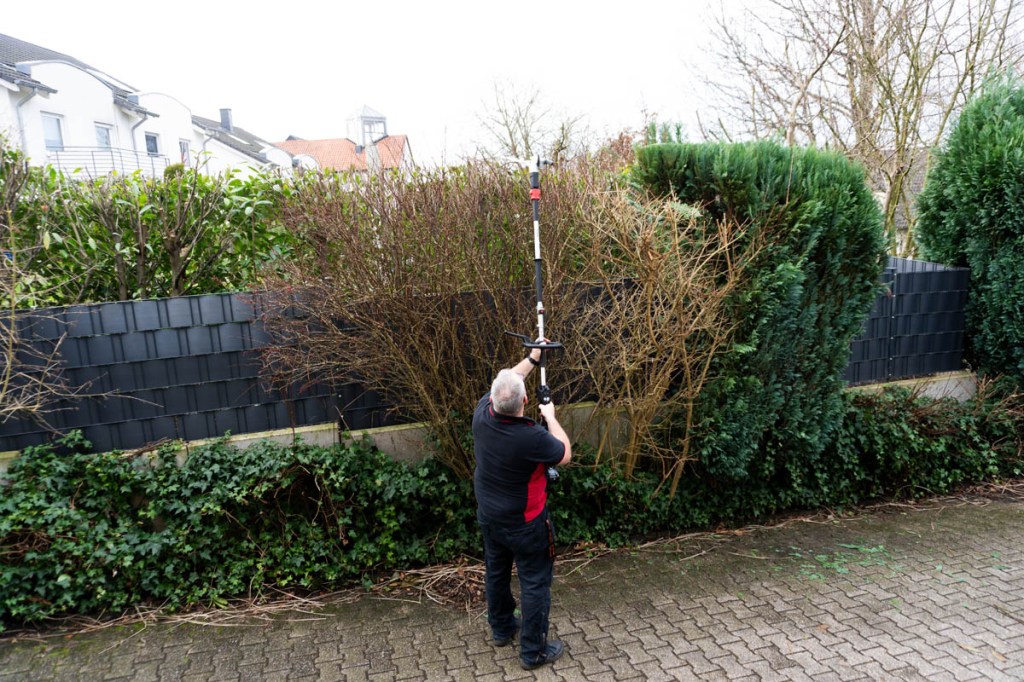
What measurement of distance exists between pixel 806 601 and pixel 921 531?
1.79 m

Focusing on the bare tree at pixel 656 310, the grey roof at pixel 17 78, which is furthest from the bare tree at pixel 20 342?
the grey roof at pixel 17 78

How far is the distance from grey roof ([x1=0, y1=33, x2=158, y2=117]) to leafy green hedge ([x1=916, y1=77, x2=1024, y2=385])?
74.2ft

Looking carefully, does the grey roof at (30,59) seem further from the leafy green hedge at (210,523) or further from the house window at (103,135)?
the leafy green hedge at (210,523)

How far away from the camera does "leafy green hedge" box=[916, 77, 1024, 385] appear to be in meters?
6.25

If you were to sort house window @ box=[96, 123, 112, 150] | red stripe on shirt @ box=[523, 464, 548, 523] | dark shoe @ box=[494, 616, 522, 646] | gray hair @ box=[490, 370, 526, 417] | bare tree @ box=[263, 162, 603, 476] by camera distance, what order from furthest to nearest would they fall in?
house window @ box=[96, 123, 112, 150]
bare tree @ box=[263, 162, 603, 476]
dark shoe @ box=[494, 616, 522, 646]
red stripe on shirt @ box=[523, 464, 548, 523]
gray hair @ box=[490, 370, 526, 417]

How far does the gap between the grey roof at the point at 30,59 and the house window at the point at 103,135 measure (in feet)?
3.25

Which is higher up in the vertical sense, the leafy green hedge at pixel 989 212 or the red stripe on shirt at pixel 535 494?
the leafy green hedge at pixel 989 212

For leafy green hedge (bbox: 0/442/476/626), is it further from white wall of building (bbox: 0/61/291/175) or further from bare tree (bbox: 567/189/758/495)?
white wall of building (bbox: 0/61/291/175)

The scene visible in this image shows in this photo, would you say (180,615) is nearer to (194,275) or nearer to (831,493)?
(194,275)

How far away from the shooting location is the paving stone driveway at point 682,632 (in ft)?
12.1

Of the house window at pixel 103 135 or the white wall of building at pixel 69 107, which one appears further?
the house window at pixel 103 135

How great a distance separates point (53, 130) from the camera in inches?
821

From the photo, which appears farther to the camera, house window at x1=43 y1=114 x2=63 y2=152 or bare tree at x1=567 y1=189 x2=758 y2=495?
house window at x1=43 y1=114 x2=63 y2=152

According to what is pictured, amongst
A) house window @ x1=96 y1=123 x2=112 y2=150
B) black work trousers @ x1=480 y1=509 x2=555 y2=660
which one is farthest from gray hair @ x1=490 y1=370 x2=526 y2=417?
house window @ x1=96 y1=123 x2=112 y2=150
